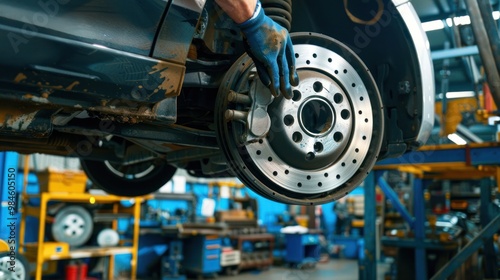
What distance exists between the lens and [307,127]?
1.74 m

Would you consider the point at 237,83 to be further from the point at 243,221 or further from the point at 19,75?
the point at 243,221

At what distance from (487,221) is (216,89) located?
13.0 ft

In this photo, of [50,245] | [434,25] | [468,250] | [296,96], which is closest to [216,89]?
[296,96]

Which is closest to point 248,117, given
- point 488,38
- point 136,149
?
point 136,149

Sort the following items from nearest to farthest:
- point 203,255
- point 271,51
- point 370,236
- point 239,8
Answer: point 239,8
point 271,51
point 370,236
point 203,255

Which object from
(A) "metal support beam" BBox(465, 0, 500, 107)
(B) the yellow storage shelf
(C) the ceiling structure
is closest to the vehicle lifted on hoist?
(A) "metal support beam" BBox(465, 0, 500, 107)

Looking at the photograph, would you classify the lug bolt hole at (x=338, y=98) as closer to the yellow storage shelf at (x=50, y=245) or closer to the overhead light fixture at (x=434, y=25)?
the yellow storage shelf at (x=50, y=245)

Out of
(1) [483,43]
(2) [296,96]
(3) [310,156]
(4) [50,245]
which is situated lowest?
(4) [50,245]

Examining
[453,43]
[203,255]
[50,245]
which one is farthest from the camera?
[453,43]

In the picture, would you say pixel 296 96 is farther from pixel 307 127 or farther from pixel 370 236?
pixel 370 236

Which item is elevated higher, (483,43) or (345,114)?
(483,43)

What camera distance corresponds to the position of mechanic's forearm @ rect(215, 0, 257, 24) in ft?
4.48

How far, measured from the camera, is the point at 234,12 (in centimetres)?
138

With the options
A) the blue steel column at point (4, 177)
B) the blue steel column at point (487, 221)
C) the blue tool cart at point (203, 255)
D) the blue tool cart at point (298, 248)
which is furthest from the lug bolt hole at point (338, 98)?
the blue tool cart at point (298, 248)
